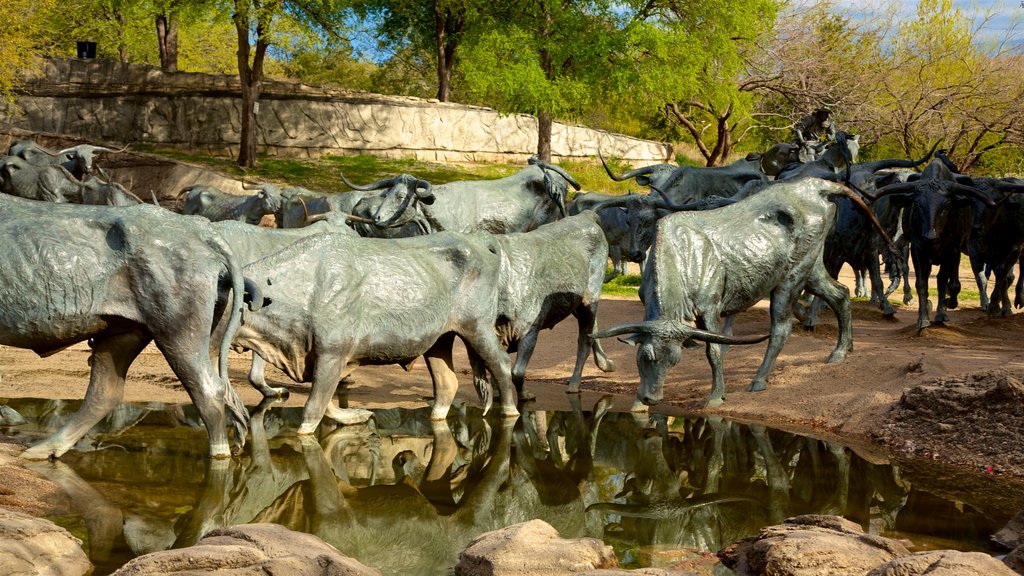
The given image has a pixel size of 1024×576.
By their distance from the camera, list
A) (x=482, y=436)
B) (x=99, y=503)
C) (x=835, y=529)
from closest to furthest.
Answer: (x=835, y=529), (x=99, y=503), (x=482, y=436)

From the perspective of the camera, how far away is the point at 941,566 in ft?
17.0

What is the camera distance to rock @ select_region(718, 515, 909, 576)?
19.1 ft

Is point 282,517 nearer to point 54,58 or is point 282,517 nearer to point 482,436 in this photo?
point 482,436

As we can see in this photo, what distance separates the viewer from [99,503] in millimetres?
7074

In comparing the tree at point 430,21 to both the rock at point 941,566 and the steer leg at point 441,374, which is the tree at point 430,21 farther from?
the rock at point 941,566

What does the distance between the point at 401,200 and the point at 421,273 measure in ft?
16.6

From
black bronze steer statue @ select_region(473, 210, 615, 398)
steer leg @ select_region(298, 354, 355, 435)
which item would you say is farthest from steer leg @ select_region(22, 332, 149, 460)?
black bronze steer statue @ select_region(473, 210, 615, 398)

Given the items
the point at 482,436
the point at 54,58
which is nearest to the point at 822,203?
the point at 482,436

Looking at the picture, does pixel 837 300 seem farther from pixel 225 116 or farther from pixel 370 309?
pixel 225 116

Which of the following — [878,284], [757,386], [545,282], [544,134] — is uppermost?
[544,134]

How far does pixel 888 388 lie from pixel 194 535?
22.8 ft

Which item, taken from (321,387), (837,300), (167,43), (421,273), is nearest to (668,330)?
(421,273)

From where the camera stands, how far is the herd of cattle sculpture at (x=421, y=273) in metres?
7.67

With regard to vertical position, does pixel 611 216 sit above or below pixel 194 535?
Answer: above
